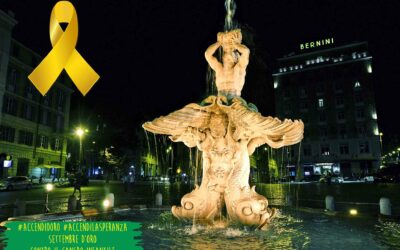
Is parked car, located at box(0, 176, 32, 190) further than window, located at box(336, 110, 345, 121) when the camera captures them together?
No

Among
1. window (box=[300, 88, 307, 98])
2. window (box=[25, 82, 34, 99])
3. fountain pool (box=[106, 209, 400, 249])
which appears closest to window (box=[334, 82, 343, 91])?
window (box=[300, 88, 307, 98])

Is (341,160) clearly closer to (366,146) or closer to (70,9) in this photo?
(366,146)

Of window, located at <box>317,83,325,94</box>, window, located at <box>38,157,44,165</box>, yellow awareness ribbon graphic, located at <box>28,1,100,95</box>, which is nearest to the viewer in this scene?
yellow awareness ribbon graphic, located at <box>28,1,100,95</box>

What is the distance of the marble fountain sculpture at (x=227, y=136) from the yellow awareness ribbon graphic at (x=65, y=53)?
378 cm

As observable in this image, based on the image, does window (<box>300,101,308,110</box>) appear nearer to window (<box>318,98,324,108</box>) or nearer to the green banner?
window (<box>318,98,324,108</box>)

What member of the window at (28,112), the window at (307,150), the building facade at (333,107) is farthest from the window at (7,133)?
the window at (307,150)

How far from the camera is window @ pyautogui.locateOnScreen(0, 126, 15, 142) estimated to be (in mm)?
36125

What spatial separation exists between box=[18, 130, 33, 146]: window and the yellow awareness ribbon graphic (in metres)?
31.8

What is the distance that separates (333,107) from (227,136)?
57801 mm

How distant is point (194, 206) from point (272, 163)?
57.2 metres

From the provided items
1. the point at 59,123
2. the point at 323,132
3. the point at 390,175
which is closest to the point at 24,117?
the point at 59,123

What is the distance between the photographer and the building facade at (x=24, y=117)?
119 feet

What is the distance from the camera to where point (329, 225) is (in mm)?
8414

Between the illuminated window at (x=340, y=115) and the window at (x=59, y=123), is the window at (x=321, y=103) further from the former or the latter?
the window at (x=59, y=123)
